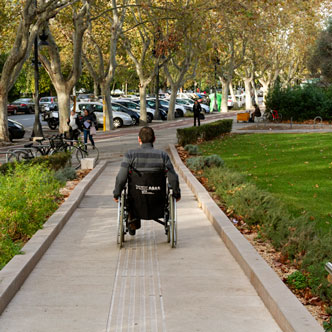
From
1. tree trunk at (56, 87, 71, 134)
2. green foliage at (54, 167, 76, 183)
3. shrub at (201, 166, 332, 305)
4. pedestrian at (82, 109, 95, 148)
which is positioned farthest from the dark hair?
tree trunk at (56, 87, 71, 134)

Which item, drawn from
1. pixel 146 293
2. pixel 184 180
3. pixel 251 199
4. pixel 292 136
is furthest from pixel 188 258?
pixel 292 136

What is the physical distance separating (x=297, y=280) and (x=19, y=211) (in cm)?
452

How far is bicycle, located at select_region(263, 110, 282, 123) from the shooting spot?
136 feet

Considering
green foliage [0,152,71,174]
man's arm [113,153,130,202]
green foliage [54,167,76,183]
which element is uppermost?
man's arm [113,153,130,202]

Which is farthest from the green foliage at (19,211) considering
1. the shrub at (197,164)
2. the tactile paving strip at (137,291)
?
the shrub at (197,164)

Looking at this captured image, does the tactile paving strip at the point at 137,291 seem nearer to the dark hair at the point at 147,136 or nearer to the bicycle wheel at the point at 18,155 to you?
Result: the dark hair at the point at 147,136

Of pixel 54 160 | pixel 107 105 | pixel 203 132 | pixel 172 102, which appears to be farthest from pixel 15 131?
pixel 172 102

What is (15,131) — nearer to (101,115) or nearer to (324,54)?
(101,115)

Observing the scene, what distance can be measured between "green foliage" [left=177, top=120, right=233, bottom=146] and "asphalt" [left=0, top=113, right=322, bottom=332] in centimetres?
1636

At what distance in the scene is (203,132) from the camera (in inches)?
1142

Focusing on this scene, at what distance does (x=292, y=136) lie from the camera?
2998cm

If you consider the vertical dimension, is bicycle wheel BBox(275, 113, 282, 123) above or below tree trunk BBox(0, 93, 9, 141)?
below

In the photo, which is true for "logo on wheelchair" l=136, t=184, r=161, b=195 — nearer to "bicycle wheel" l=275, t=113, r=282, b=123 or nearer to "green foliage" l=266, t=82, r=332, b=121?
"green foliage" l=266, t=82, r=332, b=121

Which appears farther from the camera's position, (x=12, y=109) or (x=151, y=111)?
(x=12, y=109)
